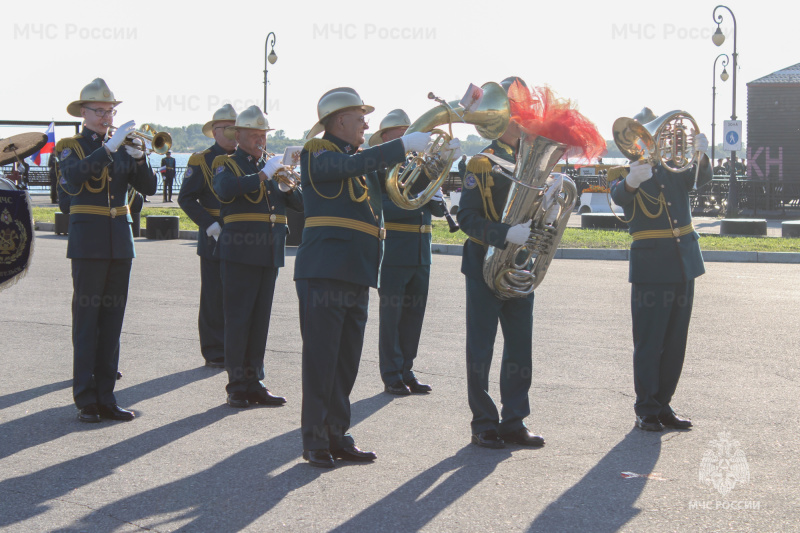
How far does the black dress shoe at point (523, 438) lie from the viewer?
17.8 feet

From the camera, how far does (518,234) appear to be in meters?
5.26

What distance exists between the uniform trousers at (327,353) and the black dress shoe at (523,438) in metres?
0.94

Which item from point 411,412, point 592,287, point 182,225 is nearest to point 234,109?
point 411,412

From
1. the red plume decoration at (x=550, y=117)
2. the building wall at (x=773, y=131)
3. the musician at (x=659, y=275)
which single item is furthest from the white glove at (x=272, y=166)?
the building wall at (x=773, y=131)

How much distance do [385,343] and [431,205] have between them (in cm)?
106

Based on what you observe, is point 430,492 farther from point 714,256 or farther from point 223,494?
point 714,256

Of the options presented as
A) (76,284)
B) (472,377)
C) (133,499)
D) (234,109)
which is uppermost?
(234,109)

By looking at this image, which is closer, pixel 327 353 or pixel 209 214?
pixel 327 353

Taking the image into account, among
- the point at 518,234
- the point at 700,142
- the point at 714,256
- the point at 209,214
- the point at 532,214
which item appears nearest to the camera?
the point at 518,234

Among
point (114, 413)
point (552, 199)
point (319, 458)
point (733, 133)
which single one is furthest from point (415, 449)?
point (733, 133)

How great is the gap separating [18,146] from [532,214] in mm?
2718

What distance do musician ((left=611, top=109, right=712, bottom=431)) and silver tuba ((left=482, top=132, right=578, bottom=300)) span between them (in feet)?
2.07

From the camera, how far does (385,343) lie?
684cm

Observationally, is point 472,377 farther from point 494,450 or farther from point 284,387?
point 284,387
